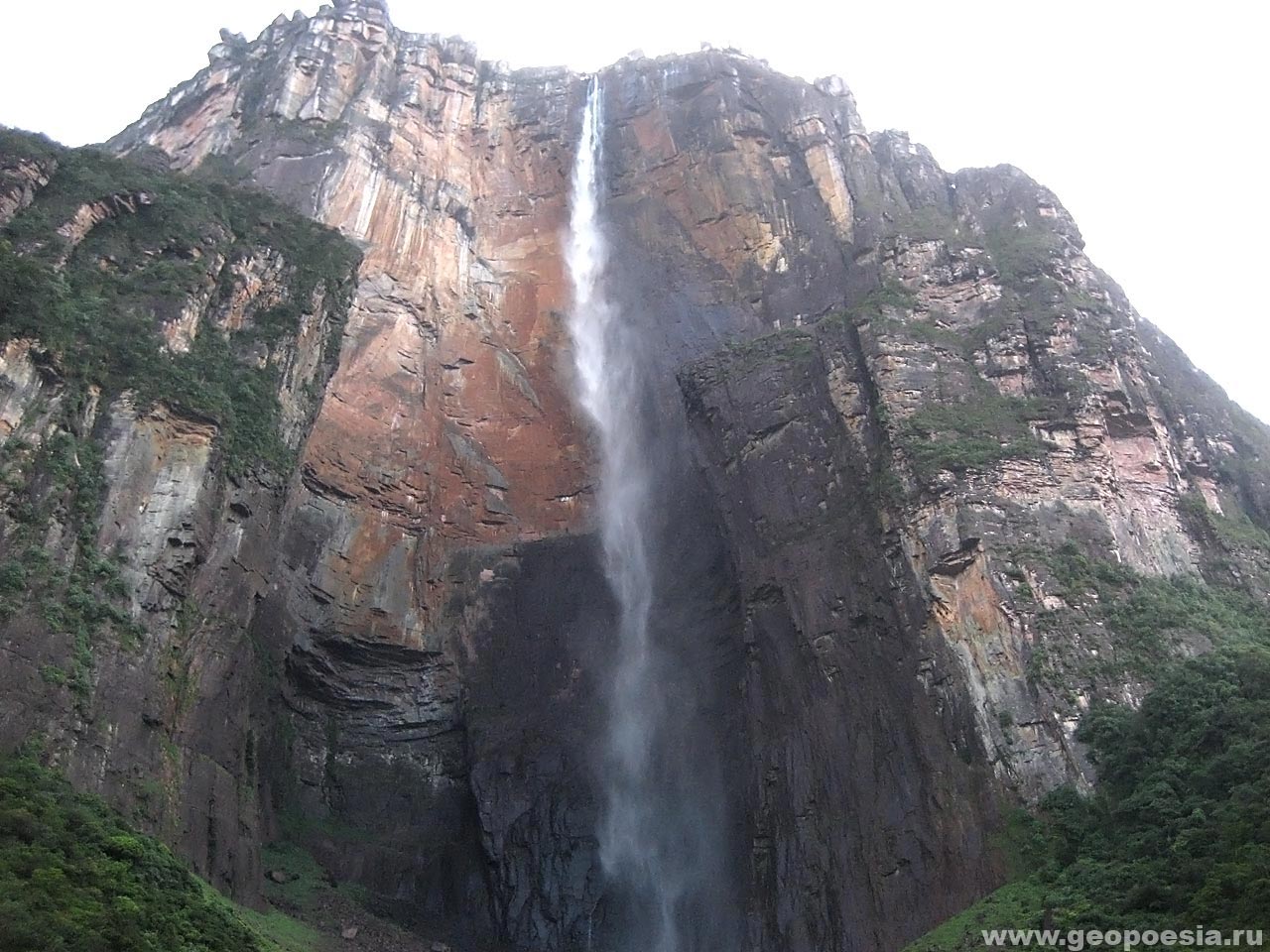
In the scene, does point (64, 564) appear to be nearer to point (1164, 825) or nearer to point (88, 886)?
point (88, 886)

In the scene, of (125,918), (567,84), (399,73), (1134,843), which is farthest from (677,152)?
(125,918)

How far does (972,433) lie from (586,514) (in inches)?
546

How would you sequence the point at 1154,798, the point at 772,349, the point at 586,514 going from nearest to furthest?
1. the point at 1154,798
2. the point at 772,349
3. the point at 586,514

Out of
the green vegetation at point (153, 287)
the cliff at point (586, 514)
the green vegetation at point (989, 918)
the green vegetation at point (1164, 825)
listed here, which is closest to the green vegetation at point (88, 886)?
the cliff at point (586, 514)

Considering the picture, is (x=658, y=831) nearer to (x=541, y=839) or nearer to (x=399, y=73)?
(x=541, y=839)

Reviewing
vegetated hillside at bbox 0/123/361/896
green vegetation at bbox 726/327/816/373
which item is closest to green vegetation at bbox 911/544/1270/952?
green vegetation at bbox 726/327/816/373

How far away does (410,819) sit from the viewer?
94.9 ft

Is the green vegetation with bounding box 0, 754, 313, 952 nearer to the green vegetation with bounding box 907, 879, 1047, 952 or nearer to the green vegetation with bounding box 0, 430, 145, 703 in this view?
the green vegetation with bounding box 0, 430, 145, 703

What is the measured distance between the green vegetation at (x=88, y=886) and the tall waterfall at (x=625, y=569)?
11.6 meters

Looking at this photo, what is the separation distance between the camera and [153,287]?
83.1ft

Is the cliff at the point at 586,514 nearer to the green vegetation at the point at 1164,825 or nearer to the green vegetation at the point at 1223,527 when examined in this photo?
the green vegetation at the point at 1223,527

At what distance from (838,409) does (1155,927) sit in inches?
653

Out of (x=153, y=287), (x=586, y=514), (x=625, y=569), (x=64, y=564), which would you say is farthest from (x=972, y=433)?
(x=64, y=564)

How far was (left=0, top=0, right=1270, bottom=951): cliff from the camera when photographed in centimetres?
2225
